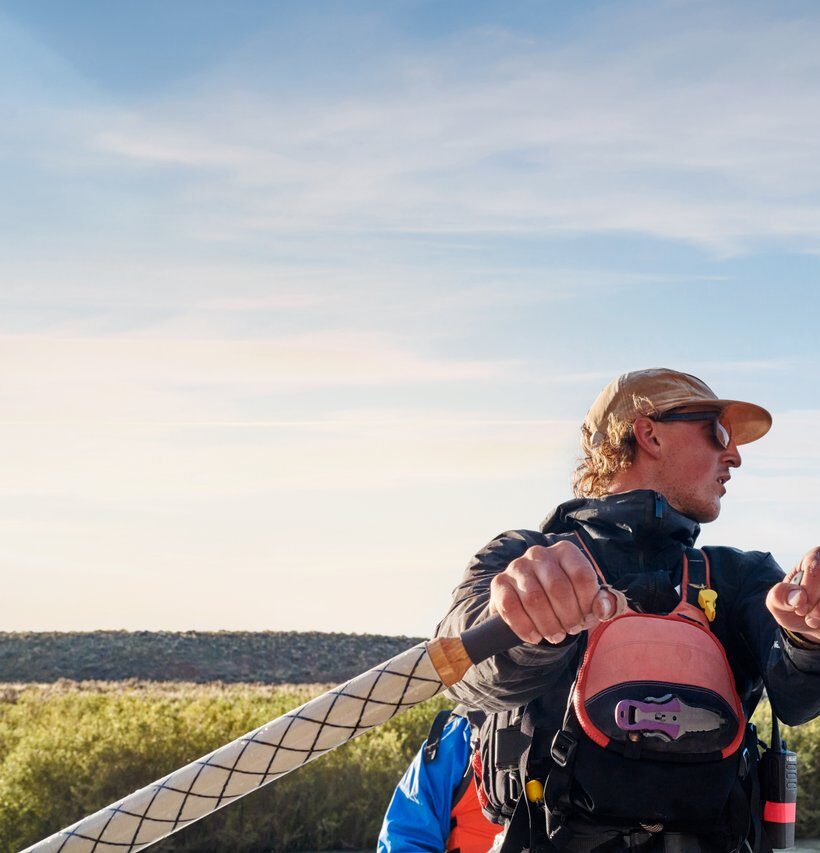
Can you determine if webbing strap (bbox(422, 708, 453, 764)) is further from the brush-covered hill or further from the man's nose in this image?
the brush-covered hill

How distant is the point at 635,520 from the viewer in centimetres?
369

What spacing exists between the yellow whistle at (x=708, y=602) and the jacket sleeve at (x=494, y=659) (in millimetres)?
435

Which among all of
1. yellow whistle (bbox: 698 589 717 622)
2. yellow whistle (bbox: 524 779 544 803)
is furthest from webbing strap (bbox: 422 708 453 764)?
yellow whistle (bbox: 698 589 717 622)

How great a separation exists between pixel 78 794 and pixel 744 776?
4955 mm

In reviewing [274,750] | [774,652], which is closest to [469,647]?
[274,750]

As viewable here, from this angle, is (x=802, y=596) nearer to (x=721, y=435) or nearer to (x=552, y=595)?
(x=552, y=595)

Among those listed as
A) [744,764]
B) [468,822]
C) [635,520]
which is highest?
[635,520]

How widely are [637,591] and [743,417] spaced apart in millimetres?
1120

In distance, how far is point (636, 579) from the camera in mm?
3578

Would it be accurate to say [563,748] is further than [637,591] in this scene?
No

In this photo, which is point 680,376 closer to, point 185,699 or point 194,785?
point 194,785

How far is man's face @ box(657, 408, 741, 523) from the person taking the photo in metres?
4.04

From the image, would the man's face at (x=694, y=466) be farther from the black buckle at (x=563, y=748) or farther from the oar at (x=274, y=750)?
the oar at (x=274, y=750)

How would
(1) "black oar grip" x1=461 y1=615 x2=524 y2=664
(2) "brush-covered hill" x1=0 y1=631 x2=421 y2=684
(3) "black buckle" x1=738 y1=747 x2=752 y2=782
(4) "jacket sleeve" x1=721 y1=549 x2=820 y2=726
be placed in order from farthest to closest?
1. (2) "brush-covered hill" x1=0 y1=631 x2=421 y2=684
2. (3) "black buckle" x1=738 y1=747 x2=752 y2=782
3. (4) "jacket sleeve" x1=721 y1=549 x2=820 y2=726
4. (1) "black oar grip" x1=461 y1=615 x2=524 y2=664
